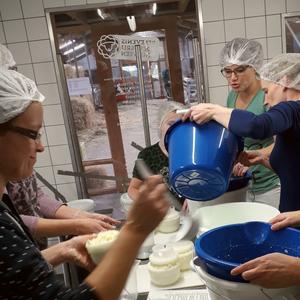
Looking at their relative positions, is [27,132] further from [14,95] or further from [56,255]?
[56,255]

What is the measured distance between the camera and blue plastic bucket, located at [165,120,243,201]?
1.00 metres

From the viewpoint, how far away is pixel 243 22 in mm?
2713

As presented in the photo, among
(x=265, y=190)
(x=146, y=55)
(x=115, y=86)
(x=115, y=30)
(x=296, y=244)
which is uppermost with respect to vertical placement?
(x=115, y=30)

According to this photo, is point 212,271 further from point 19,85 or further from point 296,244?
point 19,85

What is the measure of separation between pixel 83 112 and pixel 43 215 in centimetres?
166

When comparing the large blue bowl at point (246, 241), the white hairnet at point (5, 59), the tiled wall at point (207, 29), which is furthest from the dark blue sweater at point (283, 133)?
the tiled wall at point (207, 29)

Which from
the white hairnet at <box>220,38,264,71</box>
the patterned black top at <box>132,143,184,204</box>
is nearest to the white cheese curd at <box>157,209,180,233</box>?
the patterned black top at <box>132,143,184,204</box>

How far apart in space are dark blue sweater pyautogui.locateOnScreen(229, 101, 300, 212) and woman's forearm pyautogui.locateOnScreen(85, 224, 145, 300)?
1.78 ft

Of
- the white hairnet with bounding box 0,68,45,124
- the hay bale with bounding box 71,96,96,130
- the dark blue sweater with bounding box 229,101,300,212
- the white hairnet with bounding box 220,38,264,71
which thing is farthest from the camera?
the hay bale with bounding box 71,96,96,130

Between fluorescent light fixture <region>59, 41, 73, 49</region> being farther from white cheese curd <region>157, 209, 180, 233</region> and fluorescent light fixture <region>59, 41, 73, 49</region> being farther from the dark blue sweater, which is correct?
the dark blue sweater

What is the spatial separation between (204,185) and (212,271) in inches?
11.6

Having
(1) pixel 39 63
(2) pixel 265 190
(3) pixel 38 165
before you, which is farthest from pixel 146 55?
(2) pixel 265 190

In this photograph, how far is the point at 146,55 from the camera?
2.91 meters

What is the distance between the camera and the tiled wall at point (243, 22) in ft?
8.80
